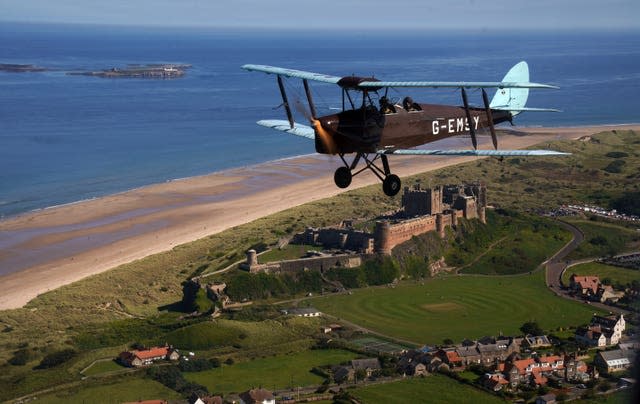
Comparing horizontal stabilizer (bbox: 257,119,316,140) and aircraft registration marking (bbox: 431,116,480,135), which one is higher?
aircraft registration marking (bbox: 431,116,480,135)

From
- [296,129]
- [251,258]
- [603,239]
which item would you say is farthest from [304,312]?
[296,129]

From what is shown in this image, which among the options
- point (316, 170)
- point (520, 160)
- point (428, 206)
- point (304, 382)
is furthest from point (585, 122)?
point (304, 382)

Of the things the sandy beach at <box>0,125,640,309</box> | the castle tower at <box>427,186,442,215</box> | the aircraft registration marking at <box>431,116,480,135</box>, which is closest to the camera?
the aircraft registration marking at <box>431,116,480,135</box>

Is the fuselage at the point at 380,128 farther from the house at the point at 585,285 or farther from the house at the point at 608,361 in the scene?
the house at the point at 585,285

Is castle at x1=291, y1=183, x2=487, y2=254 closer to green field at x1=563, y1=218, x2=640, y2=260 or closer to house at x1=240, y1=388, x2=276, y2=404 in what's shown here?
green field at x1=563, y1=218, x2=640, y2=260

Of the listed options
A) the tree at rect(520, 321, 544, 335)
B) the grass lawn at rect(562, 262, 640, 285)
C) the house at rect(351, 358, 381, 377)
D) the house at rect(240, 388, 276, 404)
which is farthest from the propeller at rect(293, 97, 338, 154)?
the grass lawn at rect(562, 262, 640, 285)

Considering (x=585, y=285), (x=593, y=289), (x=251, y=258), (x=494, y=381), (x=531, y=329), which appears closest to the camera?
(x=494, y=381)

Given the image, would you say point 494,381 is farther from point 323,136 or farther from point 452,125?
point 323,136
